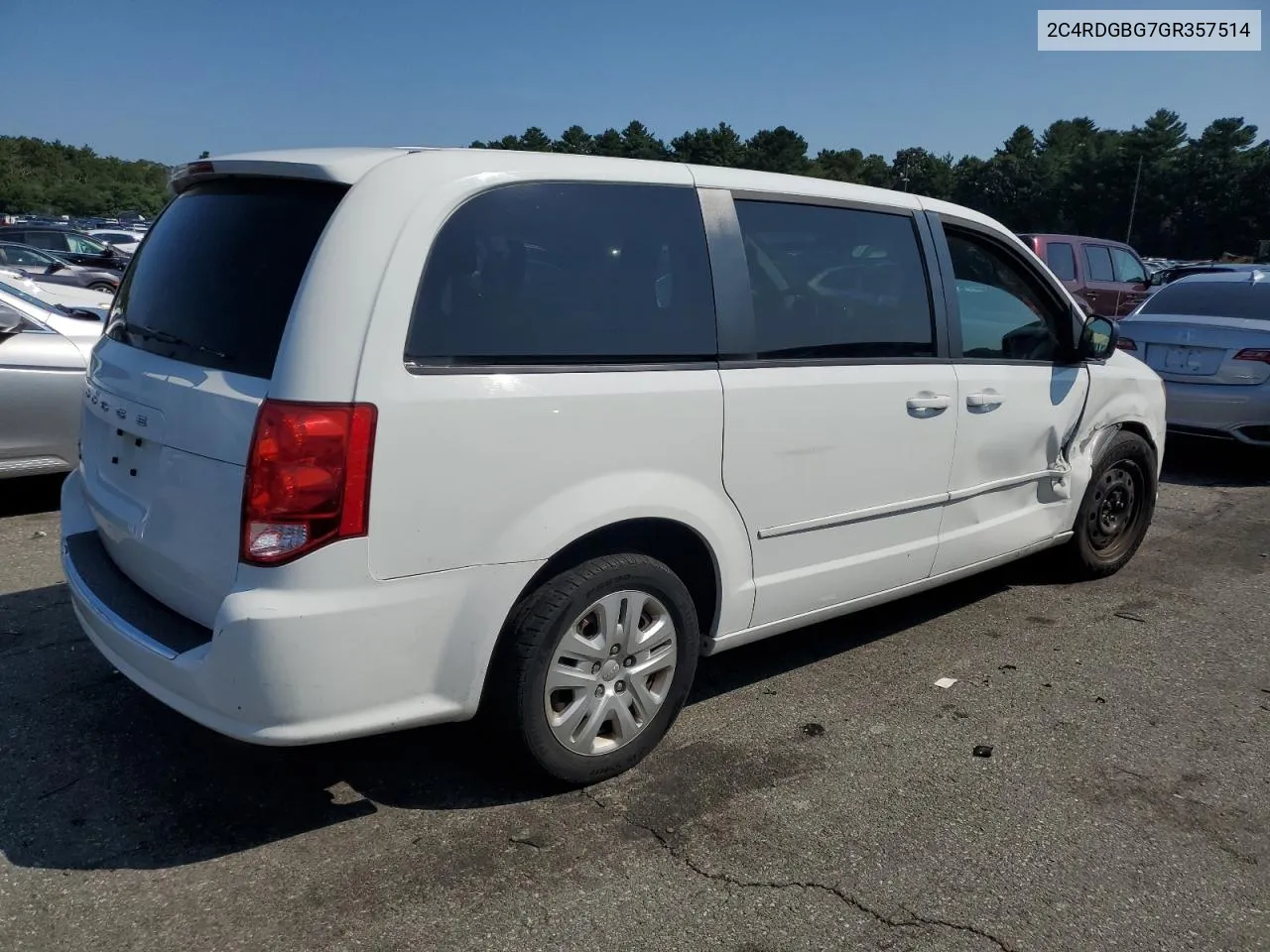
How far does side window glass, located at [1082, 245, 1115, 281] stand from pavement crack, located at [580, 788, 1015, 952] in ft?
49.8

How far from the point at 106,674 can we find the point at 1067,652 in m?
3.83

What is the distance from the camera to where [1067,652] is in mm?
4473

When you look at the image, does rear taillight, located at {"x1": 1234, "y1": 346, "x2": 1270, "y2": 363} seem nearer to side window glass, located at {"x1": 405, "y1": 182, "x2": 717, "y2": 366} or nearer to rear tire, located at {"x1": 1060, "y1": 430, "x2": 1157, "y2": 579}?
rear tire, located at {"x1": 1060, "y1": 430, "x2": 1157, "y2": 579}

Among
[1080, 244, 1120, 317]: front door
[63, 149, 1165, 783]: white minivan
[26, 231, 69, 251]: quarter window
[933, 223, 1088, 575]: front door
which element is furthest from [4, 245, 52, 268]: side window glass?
[933, 223, 1088, 575]: front door

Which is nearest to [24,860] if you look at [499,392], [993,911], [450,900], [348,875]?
[348,875]

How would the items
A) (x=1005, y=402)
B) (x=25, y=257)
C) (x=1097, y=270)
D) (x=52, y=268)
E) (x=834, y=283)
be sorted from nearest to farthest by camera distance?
(x=834, y=283) → (x=1005, y=402) → (x=1097, y=270) → (x=52, y=268) → (x=25, y=257)

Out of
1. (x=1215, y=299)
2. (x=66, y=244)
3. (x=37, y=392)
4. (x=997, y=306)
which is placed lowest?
(x=37, y=392)

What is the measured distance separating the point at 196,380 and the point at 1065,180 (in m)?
99.5

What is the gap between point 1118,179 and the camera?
287ft

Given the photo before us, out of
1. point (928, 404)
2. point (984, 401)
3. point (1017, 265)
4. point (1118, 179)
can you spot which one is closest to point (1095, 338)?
point (1017, 265)

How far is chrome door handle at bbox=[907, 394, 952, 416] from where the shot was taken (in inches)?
153

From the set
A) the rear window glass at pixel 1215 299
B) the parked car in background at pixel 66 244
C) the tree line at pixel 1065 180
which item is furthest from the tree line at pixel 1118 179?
the rear window glass at pixel 1215 299

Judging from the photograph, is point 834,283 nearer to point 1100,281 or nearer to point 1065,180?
point 1100,281

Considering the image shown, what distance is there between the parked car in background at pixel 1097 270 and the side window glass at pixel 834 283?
1164cm
